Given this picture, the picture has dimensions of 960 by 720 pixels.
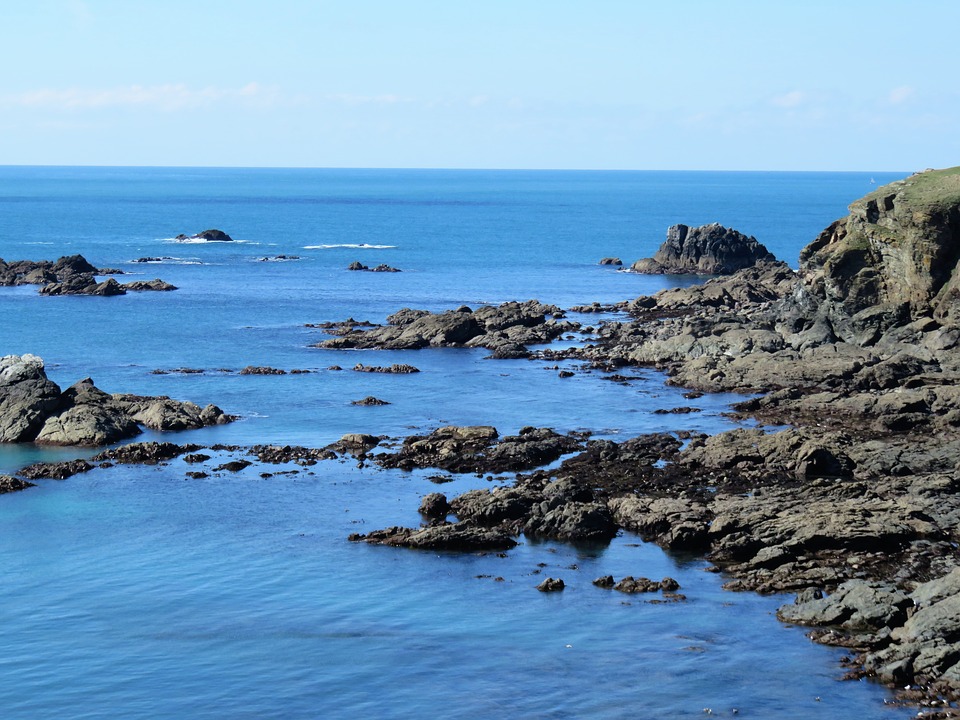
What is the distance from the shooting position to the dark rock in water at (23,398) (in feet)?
226

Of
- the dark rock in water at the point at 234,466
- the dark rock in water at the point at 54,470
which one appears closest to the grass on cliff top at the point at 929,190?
the dark rock in water at the point at 234,466

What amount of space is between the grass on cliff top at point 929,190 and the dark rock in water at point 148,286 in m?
82.6

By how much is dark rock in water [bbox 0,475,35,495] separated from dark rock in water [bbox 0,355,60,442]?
809cm

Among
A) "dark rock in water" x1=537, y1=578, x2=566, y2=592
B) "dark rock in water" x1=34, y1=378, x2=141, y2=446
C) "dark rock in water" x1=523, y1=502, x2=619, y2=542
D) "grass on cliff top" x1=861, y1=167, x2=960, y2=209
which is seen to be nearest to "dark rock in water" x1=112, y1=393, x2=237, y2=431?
"dark rock in water" x1=34, y1=378, x2=141, y2=446

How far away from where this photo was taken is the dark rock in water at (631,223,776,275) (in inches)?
6053

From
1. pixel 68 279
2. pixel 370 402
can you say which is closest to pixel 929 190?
pixel 370 402

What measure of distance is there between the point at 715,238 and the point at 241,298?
61835 millimetres

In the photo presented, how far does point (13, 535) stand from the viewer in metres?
53.9

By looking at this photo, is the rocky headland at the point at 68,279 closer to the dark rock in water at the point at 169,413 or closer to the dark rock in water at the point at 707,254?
the dark rock in water at the point at 707,254

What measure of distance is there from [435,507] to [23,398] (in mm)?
30104

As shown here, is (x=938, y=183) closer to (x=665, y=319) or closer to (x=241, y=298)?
(x=665, y=319)

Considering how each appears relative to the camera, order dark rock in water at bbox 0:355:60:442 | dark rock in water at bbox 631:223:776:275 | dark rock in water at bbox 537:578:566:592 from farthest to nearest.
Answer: dark rock in water at bbox 631:223:776:275 → dark rock in water at bbox 0:355:60:442 → dark rock in water at bbox 537:578:566:592

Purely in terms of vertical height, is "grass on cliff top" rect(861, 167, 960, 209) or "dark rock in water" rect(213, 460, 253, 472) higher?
"grass on cliff top" rect(861, 167, 960, 209)

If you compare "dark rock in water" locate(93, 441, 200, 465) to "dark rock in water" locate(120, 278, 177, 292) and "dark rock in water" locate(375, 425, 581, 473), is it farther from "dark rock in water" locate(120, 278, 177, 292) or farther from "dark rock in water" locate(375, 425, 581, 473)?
"dark rock in water" locate(120, 278, 177, 292)
